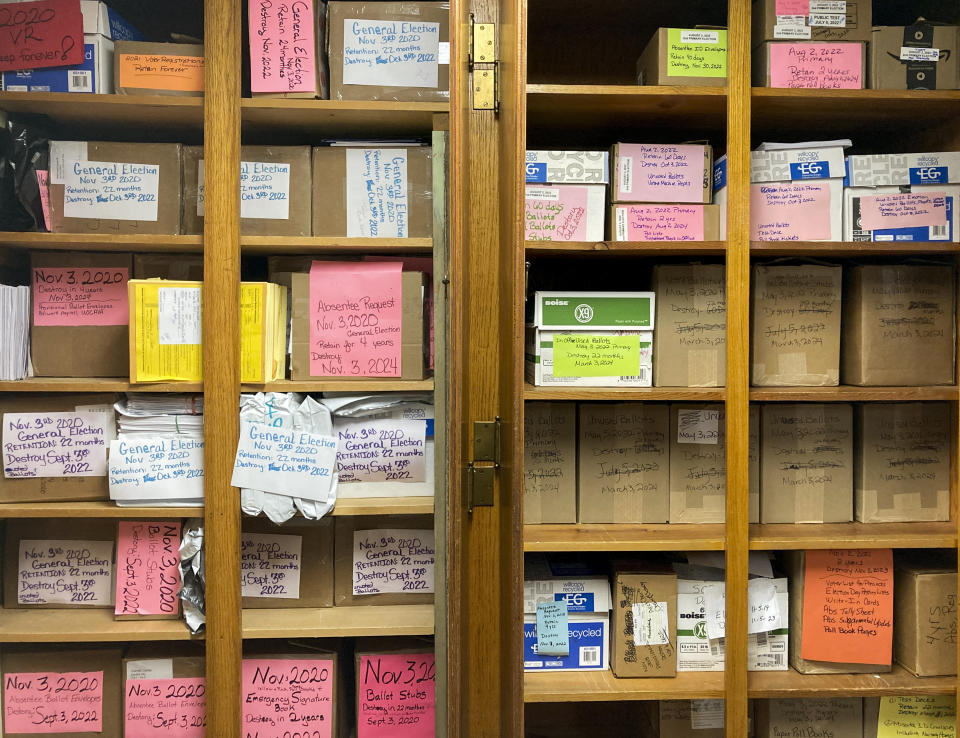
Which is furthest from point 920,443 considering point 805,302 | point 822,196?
point 822,196

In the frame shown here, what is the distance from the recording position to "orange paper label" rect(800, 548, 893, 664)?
160 cm

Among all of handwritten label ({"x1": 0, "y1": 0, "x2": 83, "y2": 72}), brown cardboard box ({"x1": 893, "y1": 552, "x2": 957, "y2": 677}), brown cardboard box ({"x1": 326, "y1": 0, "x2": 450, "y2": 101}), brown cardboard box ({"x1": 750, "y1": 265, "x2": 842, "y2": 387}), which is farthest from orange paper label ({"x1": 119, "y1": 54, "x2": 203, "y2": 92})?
brown cardboard box ({"x1": 893, "y1": 552, "x2": 957, "y2": 677})

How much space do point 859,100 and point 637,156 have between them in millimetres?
512

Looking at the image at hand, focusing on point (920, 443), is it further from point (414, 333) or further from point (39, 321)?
point (39, 321)

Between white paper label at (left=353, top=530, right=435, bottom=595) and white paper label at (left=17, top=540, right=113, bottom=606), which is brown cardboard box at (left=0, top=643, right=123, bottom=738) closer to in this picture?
white paper label at (left=17, top=540, right=113, bottom=606)

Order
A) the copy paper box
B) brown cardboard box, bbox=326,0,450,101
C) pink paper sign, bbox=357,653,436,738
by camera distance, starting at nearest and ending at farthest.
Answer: the copy paper box → brown cardboard box, bbox=326,0,450,101 → pink paper sign, bbox=357,653,436,738

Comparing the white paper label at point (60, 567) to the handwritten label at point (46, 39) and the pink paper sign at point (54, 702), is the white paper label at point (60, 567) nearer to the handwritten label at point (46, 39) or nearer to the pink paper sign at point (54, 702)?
the pink paper sign at point (54, 702)

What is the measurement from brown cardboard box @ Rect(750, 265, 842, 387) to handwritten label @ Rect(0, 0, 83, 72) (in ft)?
5.67

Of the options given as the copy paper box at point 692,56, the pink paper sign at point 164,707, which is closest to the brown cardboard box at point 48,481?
the pink paper sign at point 164,707

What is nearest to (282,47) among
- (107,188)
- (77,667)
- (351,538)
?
(107,188)

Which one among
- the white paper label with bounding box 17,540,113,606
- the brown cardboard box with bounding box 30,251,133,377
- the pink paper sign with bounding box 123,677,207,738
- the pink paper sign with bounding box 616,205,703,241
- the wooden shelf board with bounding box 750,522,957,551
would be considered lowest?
the pink paper sign with bounding box 123,677,207,738

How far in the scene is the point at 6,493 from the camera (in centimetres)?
165

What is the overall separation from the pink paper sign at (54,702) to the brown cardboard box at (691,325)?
5.42 feet

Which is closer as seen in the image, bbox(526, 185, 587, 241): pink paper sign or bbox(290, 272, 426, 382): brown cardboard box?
bbox(526, 185, 587, 241): pink paper sign
